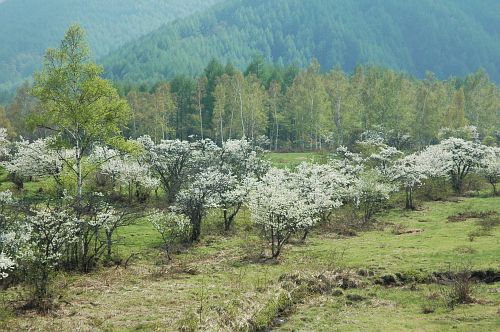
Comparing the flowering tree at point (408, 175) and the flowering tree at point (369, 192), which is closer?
the flowering tree at point (369, 192)

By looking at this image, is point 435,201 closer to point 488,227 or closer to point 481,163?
point 481,163

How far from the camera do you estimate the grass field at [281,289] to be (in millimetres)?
20797

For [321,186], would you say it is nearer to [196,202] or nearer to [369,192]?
[369,192]

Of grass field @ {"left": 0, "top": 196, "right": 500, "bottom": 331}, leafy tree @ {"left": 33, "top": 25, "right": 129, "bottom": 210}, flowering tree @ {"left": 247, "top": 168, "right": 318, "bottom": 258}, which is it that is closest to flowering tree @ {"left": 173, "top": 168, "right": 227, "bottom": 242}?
grass field @ {"left": 0, "top": 196, "right": 500, "bottom": 331}

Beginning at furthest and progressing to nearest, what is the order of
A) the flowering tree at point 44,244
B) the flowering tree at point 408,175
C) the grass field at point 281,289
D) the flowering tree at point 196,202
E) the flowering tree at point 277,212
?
the flowering tree at point 408,175, the flowering tree at point 196,202, the flowering tree at point 277,212, the flowering tree at point 44,244, the grass field at point 281,289

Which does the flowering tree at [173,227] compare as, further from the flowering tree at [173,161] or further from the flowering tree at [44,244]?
the flowering tree at [173,161]

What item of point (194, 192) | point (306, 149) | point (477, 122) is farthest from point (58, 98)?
point (477, 122)

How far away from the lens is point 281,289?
2483 cm

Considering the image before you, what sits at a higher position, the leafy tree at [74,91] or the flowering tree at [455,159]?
the leafy tree at [74,91]

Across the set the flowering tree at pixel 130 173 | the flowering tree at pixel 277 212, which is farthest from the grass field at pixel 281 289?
the flowering tree at pixel 130 173

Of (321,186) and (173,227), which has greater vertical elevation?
(321,186)

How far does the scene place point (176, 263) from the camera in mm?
31172

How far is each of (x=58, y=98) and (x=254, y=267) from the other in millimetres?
18724

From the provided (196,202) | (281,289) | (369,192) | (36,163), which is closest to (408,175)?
(369,192)
